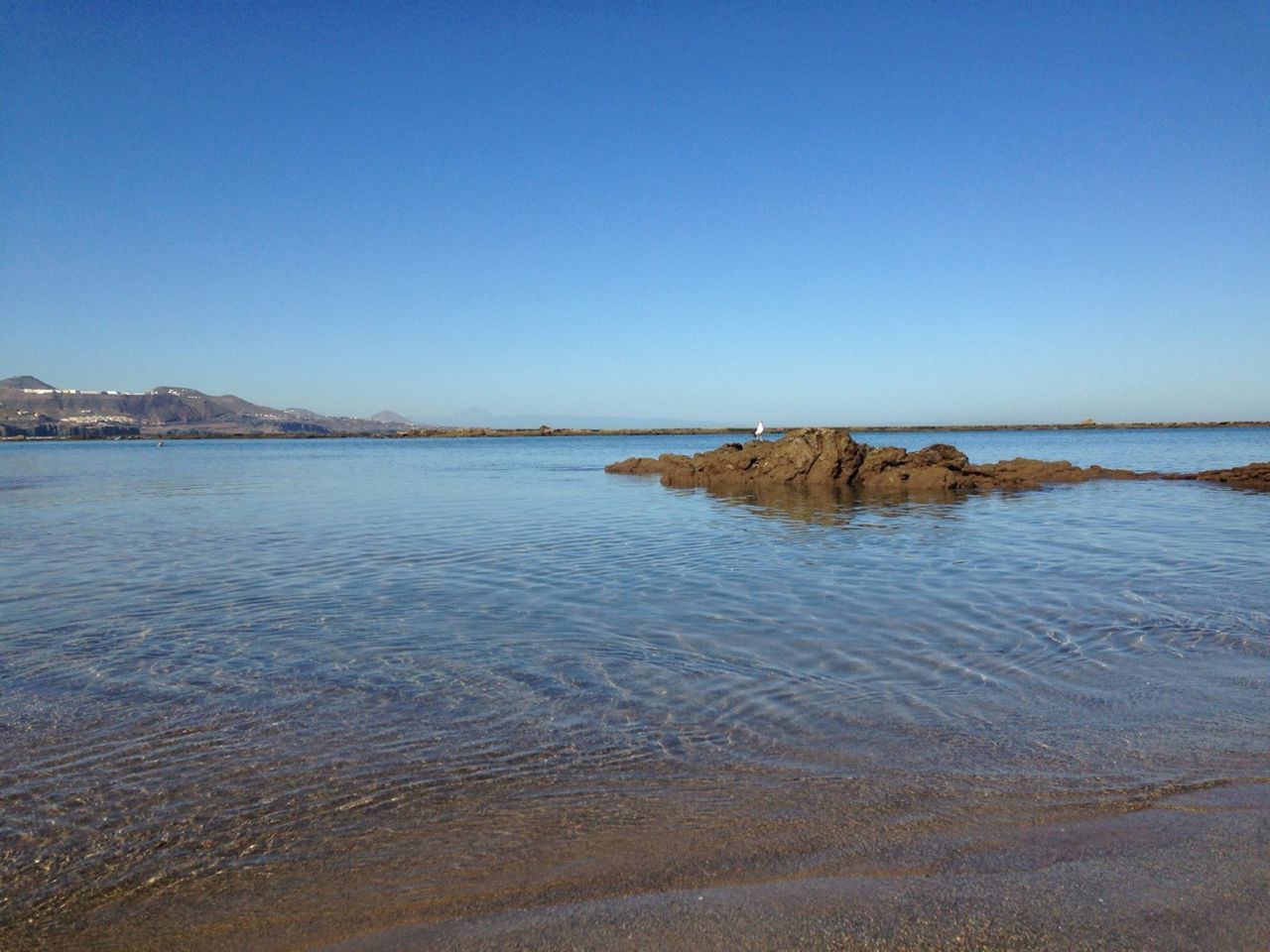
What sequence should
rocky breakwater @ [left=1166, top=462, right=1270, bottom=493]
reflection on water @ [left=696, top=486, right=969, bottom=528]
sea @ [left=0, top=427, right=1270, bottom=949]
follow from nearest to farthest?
sea @ [left=0, top=427, right=1270, bottom=949] → reflection on water @ [left=696, top=486, right=969, bottom=528] → rocky breakwater @ [left=1166, top=462, right=1270, bottom=493]

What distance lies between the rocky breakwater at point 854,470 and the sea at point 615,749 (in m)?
15.9

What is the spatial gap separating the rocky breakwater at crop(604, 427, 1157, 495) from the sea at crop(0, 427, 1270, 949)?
15.9 meters

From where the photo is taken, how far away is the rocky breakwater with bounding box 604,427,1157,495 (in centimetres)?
2769

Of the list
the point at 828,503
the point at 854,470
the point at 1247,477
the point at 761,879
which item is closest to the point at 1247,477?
the point at 1247,477

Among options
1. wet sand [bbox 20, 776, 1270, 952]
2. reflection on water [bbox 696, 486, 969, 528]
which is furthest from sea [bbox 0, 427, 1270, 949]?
reflection on water [bbox 696, 486, 969, 528]

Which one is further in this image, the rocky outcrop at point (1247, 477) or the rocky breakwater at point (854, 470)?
the rocky breakwater at point (854, 470)

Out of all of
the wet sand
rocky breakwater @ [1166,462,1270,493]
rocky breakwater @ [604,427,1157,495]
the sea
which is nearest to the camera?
the wet sand

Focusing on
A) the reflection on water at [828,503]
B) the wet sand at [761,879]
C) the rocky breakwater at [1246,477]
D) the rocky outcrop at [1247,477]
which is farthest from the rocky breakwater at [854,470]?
the wet sand at [761,879]

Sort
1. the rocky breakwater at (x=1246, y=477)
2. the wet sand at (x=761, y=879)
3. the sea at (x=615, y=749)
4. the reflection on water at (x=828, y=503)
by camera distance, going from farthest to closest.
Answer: the rocky breakwater at (x=1246, y=477)
the reflection on water at (x=828, y=503)
the sea at (x=615, y=749)
the wet sand at (x=761, y=879)

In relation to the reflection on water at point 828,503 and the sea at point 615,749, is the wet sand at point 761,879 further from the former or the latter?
the reflection on water at point 828,503

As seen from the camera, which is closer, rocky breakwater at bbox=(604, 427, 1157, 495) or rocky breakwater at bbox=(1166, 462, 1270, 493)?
rocky breakwater at bbox=(1166, 462, 1270, 493)

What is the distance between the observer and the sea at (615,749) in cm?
338

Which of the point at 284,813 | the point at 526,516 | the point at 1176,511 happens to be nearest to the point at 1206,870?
the point at 284,813

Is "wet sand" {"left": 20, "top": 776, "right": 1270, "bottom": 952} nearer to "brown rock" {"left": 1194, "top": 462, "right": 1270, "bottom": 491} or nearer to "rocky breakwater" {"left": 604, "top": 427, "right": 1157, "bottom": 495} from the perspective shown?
"rocky breakwater" {"left": 604, "top": 427, "right": 1157, "bottom": 495}
